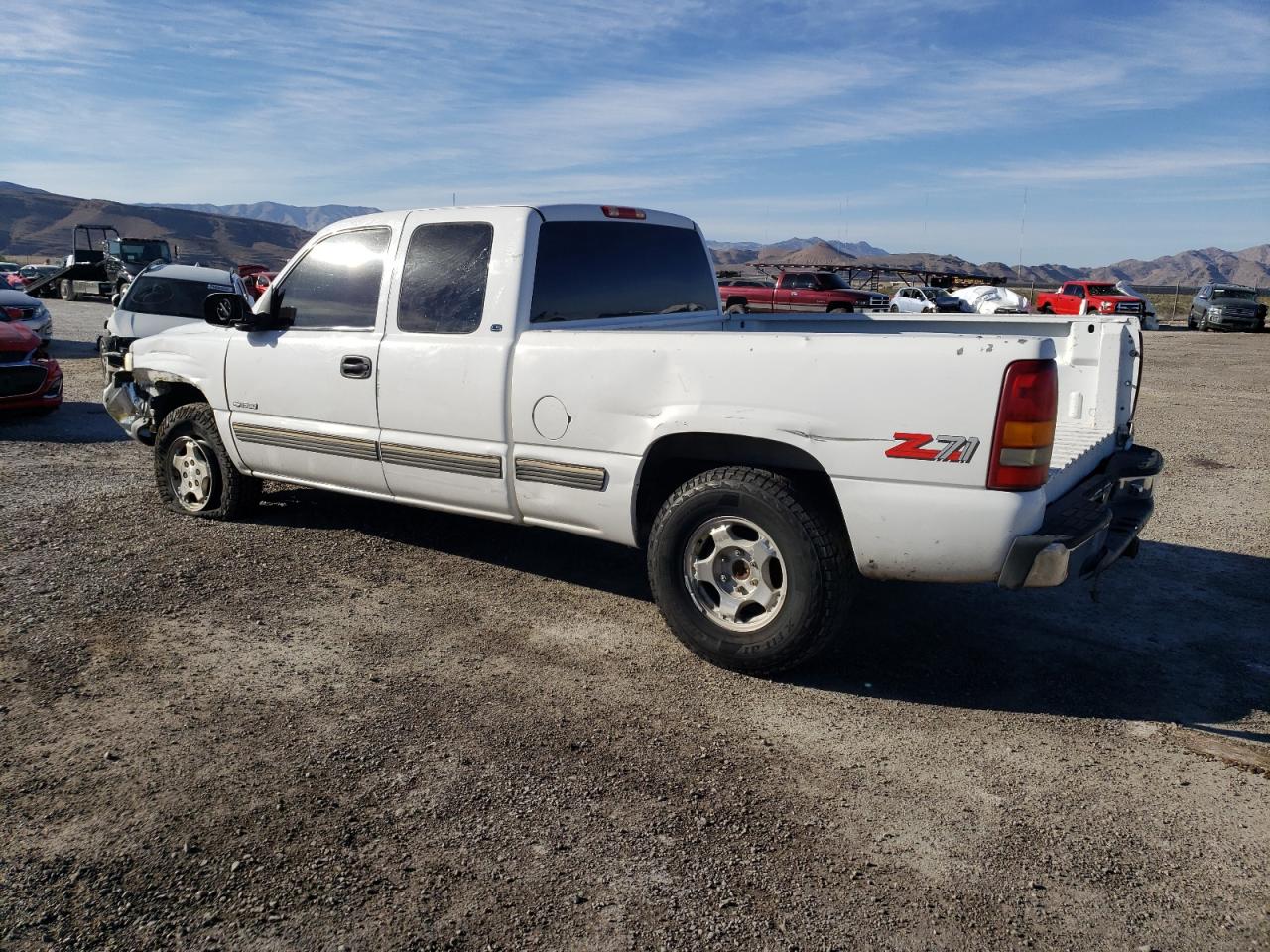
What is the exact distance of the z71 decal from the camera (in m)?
3.44

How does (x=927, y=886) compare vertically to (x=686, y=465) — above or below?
below

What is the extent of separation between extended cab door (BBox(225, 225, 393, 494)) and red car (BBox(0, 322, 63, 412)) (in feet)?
18.5

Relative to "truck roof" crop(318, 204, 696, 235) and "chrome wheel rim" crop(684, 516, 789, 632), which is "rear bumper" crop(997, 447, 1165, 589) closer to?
"chrome wheel rim" crop(684, 516, 789, 632)

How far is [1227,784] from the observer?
3.28 meters

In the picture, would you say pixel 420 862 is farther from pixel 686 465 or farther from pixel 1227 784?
pixel 1227 784

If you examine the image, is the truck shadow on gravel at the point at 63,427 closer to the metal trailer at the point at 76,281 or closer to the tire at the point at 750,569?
the tire at the point at 750,569

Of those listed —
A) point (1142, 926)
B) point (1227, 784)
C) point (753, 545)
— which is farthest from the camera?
point (753, 545)

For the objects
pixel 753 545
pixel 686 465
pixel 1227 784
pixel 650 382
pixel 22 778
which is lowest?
pixel 22 778

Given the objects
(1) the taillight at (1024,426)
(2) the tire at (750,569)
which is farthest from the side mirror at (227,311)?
(1) the taillight at (1024,426)

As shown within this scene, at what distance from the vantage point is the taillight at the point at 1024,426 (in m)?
3.33

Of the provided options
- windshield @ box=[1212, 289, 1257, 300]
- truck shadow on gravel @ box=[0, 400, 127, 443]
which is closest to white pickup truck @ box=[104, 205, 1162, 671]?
truck shadow on gravel @ box=[0, 400, 127, 443]

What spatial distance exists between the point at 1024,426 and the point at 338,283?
3691 mm

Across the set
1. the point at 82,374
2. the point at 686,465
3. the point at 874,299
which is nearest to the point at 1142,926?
the point at 686,465

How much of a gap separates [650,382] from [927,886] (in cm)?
225
